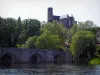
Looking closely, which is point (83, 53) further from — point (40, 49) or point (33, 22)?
point (33, 22)

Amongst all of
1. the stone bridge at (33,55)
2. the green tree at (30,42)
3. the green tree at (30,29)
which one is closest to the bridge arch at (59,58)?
the stone bridge at (33,55)

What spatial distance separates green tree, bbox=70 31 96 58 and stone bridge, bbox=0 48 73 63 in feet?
22.2

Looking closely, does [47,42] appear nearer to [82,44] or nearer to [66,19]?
[82,44]

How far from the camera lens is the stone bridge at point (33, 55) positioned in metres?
87.6

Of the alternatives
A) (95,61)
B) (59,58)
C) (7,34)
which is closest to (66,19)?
(59,58)

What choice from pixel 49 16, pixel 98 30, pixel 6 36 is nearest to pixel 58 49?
pixel 6 36

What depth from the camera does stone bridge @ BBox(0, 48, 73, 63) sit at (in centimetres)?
8758

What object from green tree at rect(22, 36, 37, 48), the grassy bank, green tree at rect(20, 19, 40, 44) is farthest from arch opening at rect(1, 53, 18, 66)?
the grassy bank

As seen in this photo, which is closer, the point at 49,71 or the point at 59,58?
the point at 49,71

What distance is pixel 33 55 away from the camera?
96.0 meters

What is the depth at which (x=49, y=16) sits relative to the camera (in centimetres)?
17012

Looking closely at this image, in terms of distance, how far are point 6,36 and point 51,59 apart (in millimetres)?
14718

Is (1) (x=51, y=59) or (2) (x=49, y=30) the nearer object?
(1) (x=51, y=59)

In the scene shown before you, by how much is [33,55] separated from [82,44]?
1625 centimetres
